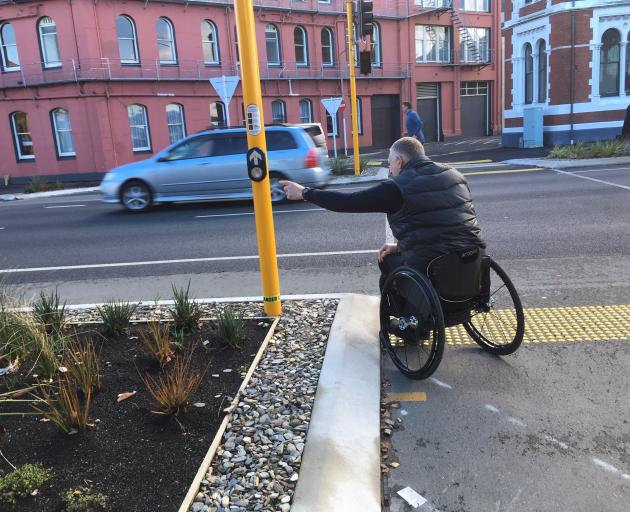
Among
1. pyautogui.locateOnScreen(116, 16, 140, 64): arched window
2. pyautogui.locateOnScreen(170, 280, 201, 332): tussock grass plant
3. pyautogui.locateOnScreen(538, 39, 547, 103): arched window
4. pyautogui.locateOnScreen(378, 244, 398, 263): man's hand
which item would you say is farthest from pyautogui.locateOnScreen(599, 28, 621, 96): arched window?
pyautogui.locateOnScreen(170, 280, 201, 332): tussock grass plant

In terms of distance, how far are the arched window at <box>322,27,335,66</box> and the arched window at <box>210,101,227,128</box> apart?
700 centimetres

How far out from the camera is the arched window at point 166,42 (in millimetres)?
25797

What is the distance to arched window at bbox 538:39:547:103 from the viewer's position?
24842mm

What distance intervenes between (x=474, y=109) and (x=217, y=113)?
19368mm

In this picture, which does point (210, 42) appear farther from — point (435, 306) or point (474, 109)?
point (435, 306)

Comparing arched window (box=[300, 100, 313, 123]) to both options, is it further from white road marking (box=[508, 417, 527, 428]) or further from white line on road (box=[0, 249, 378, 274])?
white road marking (box=[508, 417, 527, 428])

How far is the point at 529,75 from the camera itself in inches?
1031

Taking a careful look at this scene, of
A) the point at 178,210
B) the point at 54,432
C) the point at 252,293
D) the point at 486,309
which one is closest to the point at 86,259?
the point at 252,293

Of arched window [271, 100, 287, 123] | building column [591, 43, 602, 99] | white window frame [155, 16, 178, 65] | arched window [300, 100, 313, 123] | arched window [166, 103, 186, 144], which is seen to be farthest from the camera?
arched window [300, 100, 313, 123]

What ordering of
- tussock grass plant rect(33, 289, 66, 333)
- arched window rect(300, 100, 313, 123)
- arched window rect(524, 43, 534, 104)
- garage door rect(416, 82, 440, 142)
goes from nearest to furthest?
tussock grass plant rect(33, 289, 66, 333) → arched window rect(524, 43, 534, 104) → arched window rect(300, 100, 313, 123) → garage door rect(416, 82, 440, 142)

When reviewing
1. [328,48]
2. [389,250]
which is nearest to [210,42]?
[328,48]

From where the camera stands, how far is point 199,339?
14.6ft

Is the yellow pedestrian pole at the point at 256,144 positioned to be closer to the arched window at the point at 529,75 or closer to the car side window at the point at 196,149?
the car side window at the point at 196,149

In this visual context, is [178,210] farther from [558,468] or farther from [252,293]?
[558,468]
